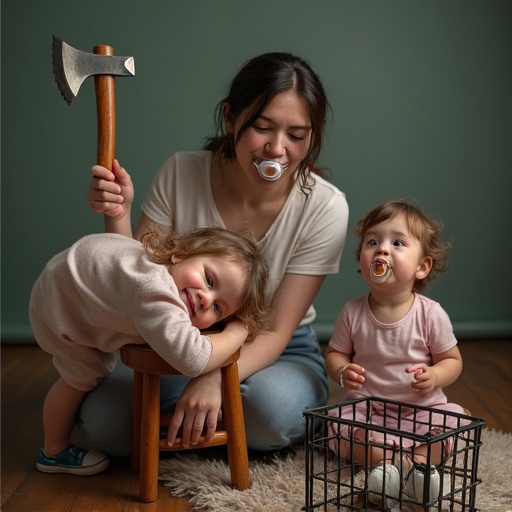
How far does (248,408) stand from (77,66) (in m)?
0.82

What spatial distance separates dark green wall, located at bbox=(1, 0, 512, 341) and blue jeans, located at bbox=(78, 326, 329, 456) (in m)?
1.31

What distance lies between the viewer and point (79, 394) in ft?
6.07

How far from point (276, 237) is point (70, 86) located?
0.61 metres

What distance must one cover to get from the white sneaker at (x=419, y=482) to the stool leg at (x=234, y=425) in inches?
13.6

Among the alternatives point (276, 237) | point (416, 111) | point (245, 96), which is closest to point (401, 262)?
point (276, 237)

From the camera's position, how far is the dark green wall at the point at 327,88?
10.2ft

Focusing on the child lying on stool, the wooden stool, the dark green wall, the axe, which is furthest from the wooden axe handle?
the dark green wall

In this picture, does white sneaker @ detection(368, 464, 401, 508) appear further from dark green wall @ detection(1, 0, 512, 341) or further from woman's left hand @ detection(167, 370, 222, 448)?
dark green wall @ detection(1, 0, 512, 341)

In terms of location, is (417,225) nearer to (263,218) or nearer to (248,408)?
(263,218)

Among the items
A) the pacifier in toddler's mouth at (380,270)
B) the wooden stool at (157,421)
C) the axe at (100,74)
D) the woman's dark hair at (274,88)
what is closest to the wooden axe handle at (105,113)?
the axe at (100,74)

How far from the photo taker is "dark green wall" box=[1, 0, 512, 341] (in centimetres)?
312

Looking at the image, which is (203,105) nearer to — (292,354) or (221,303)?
(292,354)

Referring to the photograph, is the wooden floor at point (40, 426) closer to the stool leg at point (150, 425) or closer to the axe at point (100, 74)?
the stool leg at point (150, 425)

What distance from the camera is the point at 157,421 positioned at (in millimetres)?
1626
